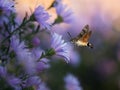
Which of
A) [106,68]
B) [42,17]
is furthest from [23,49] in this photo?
[106,68]

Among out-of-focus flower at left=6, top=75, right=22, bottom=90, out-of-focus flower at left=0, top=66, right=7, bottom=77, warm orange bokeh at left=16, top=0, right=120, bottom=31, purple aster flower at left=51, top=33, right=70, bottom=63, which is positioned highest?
warm orange bokeh at left=16, top=0, right=120, bottom=31

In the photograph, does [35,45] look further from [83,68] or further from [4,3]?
[83,68]

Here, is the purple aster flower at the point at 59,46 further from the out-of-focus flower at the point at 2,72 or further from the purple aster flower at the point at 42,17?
the out-of-focus flower at the point at 2,72

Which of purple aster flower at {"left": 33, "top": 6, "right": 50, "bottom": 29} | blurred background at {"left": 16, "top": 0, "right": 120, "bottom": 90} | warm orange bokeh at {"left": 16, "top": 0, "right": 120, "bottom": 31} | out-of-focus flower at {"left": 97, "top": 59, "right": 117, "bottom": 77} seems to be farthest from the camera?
warm orange bokeh at {"left": 16, "top": 0, "right": 120, "bottom": 31}

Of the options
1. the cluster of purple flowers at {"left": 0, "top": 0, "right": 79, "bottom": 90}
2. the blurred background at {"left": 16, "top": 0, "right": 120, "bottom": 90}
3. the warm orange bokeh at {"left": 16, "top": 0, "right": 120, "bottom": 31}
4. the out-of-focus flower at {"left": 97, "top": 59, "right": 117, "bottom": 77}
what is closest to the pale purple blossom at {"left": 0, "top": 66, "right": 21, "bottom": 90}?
the cluster of purple flowers at {"left": 0, "top": 0, "right": 79, "bottom": 90}

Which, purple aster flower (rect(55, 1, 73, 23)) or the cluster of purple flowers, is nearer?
the cluster of purple flowers

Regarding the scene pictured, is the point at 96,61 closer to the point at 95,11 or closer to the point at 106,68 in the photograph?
the point at 106,68

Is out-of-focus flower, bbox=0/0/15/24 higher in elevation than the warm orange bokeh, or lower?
lower

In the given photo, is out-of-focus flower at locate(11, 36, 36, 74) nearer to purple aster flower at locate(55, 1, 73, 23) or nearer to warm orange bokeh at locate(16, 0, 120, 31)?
purple aster flower at locate(55, 1, 73, 23)
